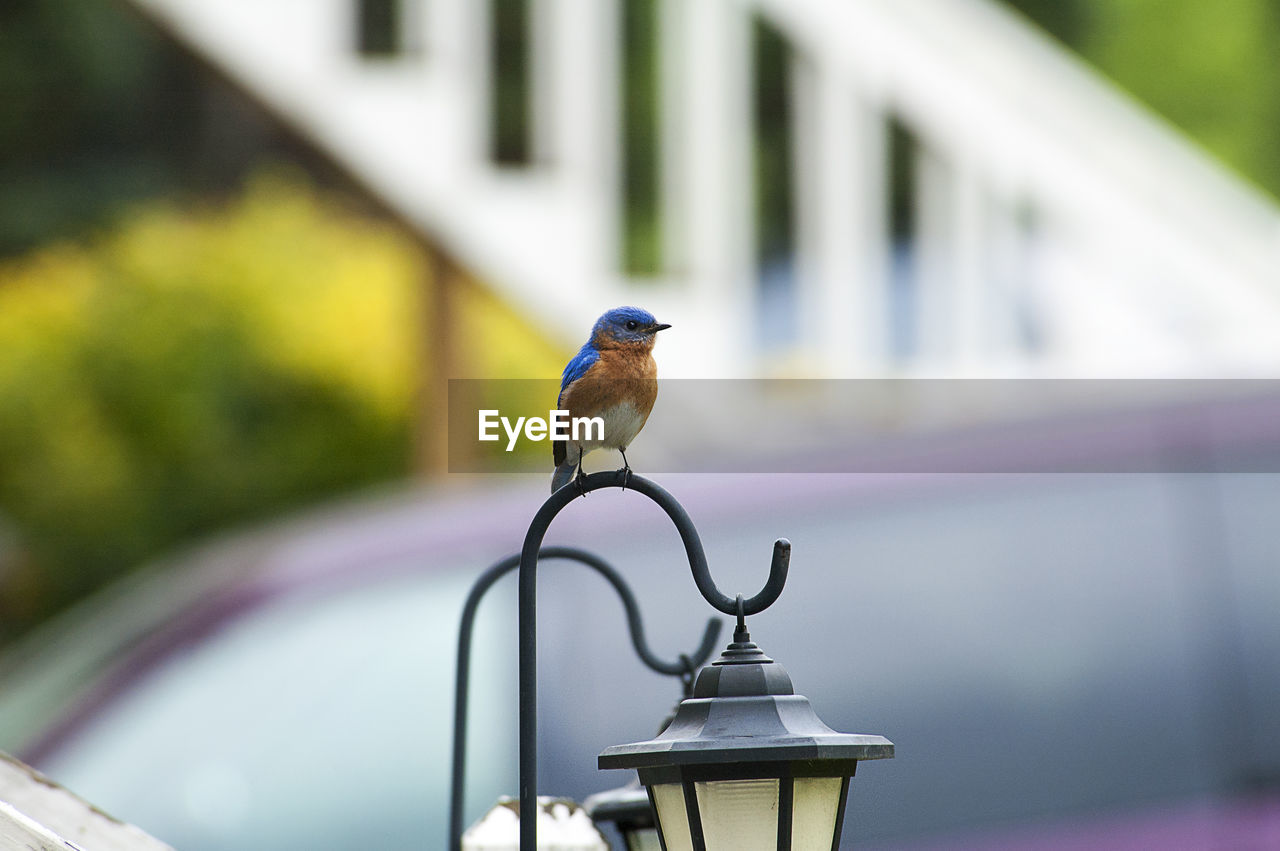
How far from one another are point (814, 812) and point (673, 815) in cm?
13

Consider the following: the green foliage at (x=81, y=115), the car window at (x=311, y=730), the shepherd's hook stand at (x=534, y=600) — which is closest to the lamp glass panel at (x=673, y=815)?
the shepherd's hook stand at (x=534, y=600)

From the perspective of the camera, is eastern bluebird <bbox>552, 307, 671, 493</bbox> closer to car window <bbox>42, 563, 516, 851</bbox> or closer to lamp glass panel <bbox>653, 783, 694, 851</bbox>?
lamp glass panel <bbox>653, 783, 694, 851</bbox>

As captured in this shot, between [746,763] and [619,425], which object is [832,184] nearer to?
[619,425]

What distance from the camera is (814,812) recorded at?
56.6 inches

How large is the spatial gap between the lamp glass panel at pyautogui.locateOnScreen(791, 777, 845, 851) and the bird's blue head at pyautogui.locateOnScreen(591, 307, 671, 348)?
1.55ft

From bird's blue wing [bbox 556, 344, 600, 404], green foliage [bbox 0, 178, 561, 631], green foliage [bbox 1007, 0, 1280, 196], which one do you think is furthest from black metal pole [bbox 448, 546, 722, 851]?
green foliage [bbox 1007, 0, 1280, 196]

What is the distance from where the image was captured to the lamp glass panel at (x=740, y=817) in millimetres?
1414

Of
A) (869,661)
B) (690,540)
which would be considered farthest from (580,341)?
(690,540)

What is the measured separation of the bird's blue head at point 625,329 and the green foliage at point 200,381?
6270 mm

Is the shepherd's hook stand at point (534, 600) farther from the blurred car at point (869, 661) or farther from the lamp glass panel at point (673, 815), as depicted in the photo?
the blurred car at point (869, 661)

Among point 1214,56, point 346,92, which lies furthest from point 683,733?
point 1214,56

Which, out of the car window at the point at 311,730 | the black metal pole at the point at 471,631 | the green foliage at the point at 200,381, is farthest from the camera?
the green foliage at the point at 200,381

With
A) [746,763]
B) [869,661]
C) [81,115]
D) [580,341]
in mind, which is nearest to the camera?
[746,763]

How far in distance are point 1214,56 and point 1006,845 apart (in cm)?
A: 946
